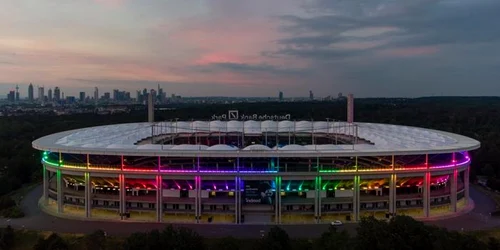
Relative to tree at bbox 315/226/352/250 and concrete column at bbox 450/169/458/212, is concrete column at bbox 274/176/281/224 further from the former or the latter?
concrete column at bbox 450/169/458/212

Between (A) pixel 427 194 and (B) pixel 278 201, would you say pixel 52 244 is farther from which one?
(A) pixel 427 194

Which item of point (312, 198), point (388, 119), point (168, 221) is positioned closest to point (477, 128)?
point (388, 119)

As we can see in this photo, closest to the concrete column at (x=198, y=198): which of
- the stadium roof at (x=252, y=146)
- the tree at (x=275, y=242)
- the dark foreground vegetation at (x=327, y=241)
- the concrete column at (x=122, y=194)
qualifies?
the stadium roof at (x=252, y=146)

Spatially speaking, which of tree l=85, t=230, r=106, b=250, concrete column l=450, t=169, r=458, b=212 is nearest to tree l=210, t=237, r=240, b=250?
tree l=85, t=230, r=106, b=250

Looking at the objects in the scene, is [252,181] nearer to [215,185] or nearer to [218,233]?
[215,185]

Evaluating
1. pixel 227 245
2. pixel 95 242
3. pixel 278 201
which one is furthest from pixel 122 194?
pixel 227 245

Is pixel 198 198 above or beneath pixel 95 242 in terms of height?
above

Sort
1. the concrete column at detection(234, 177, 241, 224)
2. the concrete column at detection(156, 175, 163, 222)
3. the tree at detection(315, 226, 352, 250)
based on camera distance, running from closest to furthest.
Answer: the tree at detection(315, 226, 352, 250) < the concrete column at detection(234, 177, 241, 224) < the concrete column at detection(156, 175, 163, 222)
